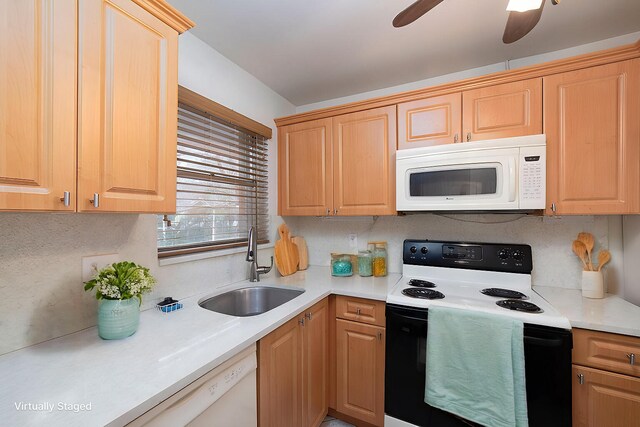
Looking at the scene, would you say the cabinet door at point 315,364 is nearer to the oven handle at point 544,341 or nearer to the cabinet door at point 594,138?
the oven handle at point 544,341

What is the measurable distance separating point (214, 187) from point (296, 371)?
1192 mm

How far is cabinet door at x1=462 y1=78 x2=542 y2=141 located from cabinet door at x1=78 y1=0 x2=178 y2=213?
1.64m

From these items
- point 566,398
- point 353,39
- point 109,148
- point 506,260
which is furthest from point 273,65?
point 566,398

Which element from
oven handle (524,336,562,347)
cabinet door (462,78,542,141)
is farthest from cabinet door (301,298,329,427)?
cabinet door (462,78,542,141)

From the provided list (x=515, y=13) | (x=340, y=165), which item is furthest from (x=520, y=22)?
(x=340, y=165)

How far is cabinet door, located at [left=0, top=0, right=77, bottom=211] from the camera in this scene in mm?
693

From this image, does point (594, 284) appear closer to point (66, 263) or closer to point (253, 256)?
point (253, 256)

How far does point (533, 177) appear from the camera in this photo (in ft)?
4.91

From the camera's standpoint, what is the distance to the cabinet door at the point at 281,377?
1.17 m

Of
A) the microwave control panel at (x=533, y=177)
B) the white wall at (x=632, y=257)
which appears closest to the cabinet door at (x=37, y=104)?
the microwave control panel at (x=533, y=177)

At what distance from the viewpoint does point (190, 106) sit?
1569 mm

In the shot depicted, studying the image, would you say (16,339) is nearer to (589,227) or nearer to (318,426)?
(318,426)

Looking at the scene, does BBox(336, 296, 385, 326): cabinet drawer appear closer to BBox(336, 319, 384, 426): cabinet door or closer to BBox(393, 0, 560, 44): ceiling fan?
BBox(336, 319, 384, 426): cabinet door

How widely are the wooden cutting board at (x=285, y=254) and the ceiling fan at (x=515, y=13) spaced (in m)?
1.60
